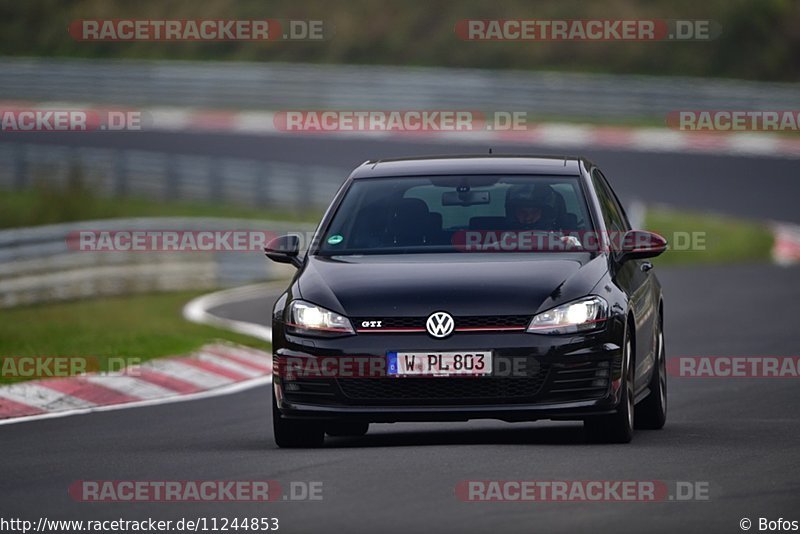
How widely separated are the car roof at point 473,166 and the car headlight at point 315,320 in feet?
4.65

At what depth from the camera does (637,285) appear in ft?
36.8

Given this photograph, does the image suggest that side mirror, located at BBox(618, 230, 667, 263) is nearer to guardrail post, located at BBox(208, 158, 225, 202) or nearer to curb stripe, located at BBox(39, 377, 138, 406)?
curb stripe, located at BBox(39, 377, 138, 406)

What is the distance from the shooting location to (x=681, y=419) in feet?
40.5

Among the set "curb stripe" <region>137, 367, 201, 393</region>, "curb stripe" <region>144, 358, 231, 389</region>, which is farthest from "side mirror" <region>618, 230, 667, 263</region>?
"curb stripe" <region>144, 358, 231, 389</region>

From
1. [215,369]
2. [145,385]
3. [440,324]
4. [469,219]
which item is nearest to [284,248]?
[469,219]

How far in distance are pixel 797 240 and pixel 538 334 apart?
21413mm

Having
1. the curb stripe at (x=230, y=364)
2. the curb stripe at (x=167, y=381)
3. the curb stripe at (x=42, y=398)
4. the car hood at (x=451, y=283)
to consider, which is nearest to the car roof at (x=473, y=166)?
the car hood at (x=451, y=283)

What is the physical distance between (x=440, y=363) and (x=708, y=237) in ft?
74.5

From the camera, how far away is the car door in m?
10.8

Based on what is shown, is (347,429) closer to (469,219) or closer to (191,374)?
(469,219)

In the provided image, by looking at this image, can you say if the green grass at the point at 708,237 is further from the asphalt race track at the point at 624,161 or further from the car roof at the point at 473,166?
the car roof at the point at 473,166

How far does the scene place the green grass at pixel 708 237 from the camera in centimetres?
3040

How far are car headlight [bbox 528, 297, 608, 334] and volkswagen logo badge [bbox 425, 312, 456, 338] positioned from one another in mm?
407

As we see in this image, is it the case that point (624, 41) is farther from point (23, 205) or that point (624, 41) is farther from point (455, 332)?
point (455, 332)
